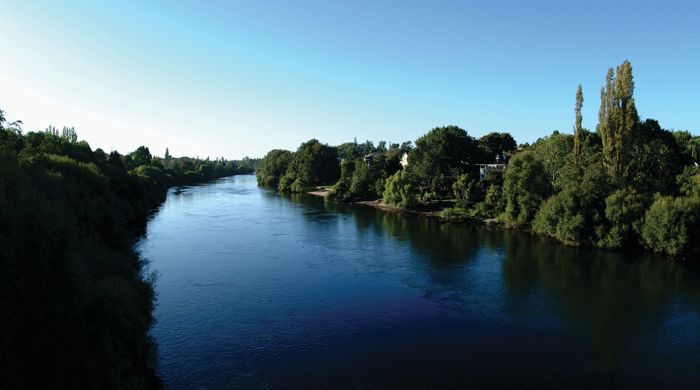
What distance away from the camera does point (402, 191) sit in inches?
3248

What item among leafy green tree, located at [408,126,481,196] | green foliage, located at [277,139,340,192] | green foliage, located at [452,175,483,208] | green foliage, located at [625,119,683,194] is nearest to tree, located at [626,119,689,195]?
green foliage, located at [625,119,683,194]

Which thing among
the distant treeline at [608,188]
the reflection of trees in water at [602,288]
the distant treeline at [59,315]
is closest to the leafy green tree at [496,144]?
the distant treeline at [608,188]

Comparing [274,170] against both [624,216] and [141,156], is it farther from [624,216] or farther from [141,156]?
[624,216]

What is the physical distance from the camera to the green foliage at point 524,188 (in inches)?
2275

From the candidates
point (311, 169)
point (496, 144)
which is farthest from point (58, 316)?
point (311, 169)

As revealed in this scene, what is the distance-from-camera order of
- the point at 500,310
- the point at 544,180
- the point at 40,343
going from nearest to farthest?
the point at 40,343
the point at 500,310
the point at 544,180

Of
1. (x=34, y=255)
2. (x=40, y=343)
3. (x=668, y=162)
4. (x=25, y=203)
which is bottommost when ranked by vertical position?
(x=40, y=343)

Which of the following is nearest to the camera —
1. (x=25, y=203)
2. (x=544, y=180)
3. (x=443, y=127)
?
(x=25, y=203)

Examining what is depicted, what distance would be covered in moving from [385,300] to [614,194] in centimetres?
3234

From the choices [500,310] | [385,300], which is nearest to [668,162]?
[500,310]

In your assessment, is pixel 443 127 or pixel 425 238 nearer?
pixel 425 238

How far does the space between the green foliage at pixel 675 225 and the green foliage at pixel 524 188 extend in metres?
14.5

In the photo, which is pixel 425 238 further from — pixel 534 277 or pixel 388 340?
pixel 388 340

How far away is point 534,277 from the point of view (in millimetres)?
36750
